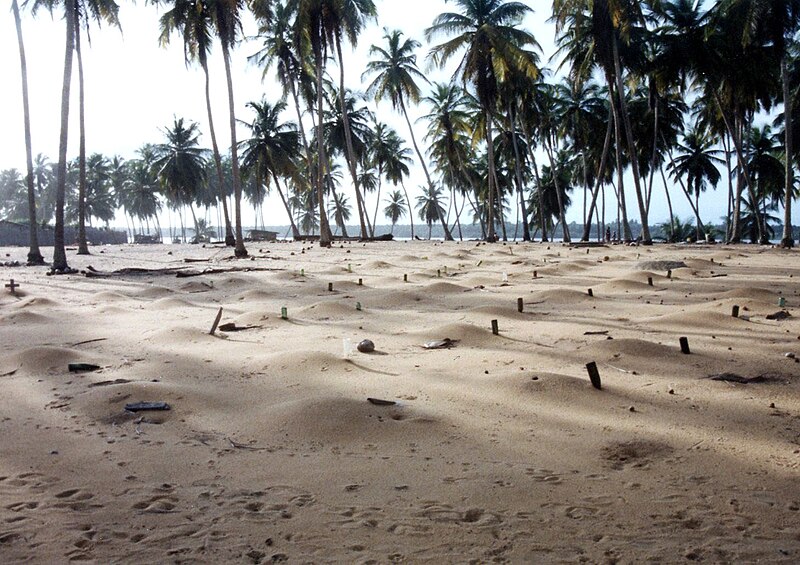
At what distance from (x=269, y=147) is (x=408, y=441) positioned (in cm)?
3274

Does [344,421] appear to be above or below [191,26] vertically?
below

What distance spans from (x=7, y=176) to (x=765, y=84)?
7649cm

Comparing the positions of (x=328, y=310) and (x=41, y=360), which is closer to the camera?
(x=41, y=360)

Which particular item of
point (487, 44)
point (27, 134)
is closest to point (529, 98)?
point (487, 44)

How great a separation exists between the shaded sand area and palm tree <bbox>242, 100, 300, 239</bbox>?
27.3 meters

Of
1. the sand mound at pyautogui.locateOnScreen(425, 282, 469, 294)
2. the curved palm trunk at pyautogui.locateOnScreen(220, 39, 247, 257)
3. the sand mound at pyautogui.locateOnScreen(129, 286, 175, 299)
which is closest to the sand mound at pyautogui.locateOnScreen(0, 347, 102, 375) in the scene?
the sand mound at pyautogui.locateOnScreen(129, 286, 175, 299)

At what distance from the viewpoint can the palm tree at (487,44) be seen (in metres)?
24.2

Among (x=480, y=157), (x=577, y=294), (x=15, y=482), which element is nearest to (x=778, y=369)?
(x=577, y=294)

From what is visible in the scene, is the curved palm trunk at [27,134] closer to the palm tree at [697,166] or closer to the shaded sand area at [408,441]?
the shaded sand area at [408,441]

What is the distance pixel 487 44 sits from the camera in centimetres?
2448

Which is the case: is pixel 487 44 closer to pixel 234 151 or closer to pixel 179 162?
pixel 234 151

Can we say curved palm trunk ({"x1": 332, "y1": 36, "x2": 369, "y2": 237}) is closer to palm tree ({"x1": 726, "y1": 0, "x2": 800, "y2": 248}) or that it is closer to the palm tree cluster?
the palm tree cluster

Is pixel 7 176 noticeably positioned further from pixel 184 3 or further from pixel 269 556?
pixel 269 556

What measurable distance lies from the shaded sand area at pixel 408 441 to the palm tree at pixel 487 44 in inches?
766
